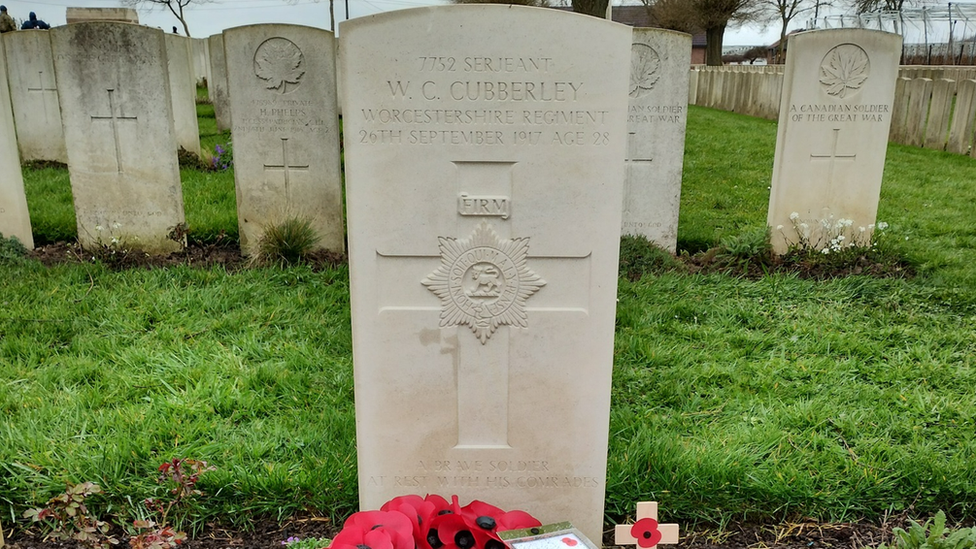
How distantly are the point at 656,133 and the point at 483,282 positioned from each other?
3.96 m

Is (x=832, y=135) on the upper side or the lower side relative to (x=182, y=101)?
lower

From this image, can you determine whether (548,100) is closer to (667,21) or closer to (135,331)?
(135,331)

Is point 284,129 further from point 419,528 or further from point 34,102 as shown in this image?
point 34,102

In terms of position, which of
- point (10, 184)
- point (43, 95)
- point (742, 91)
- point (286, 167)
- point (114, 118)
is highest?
point (742, 91)

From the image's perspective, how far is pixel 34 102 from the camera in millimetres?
8586

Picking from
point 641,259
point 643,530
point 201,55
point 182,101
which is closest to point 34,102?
point 182,101

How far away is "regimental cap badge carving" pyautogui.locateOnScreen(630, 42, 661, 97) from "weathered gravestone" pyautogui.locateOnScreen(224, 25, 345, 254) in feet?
7.37

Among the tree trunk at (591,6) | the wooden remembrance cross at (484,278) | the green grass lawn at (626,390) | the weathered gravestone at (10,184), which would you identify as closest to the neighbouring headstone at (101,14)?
the weathered gravestone at (10,184)

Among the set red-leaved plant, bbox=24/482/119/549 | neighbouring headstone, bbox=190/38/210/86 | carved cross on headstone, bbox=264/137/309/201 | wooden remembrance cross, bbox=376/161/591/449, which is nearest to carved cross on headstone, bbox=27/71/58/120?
carved cross on headstone, bbox=264/137/309/201

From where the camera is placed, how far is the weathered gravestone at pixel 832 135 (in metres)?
5.26

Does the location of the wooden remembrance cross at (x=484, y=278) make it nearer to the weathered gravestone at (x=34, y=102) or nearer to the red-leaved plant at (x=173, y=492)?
the red-leaved plant at (x=173, y=492)

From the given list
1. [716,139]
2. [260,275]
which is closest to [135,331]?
[260,275]

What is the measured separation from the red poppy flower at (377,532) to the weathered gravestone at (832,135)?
4.49 metres

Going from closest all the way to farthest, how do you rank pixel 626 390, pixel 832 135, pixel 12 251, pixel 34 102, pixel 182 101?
1. pixel 626 390
2. pixel 12 251
3. pixel 832 135
4. pixel 34 102
5. pixel 182 101
